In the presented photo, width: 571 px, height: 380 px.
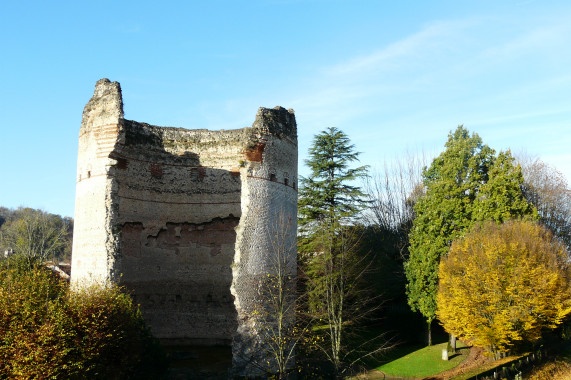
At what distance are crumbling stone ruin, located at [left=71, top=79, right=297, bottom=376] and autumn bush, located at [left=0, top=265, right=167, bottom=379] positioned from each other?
82.9 inches

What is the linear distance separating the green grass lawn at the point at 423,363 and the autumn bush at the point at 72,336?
10860mm

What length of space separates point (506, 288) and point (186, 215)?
12.8 meters

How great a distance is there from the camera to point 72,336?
39.7 feet

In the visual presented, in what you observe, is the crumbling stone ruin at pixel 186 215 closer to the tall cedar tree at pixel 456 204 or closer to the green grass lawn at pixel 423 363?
the green grass lawn at pixel 423 363

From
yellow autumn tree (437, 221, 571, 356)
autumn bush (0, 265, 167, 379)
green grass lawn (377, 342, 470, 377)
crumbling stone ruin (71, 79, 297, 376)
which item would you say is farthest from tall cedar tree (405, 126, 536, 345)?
autumn bush (0, 265, 167, 379)

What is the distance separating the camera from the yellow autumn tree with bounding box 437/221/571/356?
18.9 meters

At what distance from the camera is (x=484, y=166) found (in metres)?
25.4

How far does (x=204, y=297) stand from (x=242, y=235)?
218 inches

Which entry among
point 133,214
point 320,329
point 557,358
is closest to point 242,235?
point 133,214

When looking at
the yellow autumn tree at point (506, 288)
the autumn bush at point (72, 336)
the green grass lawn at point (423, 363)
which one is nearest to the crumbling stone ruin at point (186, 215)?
the autumn bush at point (72, 336)

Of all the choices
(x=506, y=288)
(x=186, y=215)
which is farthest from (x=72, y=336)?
(x=506, y=288)

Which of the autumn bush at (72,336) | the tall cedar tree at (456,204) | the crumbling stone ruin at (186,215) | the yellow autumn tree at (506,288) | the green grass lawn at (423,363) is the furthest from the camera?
the tall cedar tree at (456,204)

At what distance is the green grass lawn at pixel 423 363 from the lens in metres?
20.9

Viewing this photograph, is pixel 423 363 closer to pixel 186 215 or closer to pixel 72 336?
pixel 186 215
